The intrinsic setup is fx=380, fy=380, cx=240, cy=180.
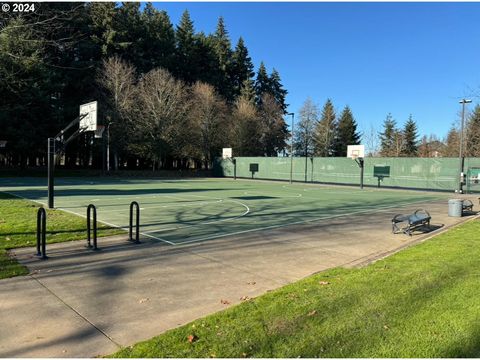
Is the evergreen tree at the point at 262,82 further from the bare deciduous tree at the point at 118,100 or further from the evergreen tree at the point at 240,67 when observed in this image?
the bare deciduous tree at the point at 118,100

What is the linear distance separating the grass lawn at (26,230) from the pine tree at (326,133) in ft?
193

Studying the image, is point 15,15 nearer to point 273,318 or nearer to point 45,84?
point 273,318

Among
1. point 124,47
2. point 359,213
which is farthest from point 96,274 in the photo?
point 124,47

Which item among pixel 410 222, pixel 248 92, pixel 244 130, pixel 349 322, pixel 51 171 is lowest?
pixel 349 322

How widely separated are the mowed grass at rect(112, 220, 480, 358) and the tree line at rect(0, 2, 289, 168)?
120ft

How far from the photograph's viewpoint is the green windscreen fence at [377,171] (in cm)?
2983

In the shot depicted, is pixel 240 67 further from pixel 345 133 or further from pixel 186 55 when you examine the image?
pixel 345 133

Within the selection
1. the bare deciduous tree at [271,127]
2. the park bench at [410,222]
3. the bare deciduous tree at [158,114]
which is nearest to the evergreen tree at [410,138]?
the bare deciduous tree at [271,127]

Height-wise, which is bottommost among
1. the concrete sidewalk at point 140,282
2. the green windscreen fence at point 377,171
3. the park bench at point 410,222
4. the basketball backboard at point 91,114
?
the concrete sidewalk at point 140,282

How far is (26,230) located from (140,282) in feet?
18.0

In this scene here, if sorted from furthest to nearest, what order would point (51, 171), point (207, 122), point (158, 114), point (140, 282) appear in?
point (207, 122) → point (158, 114) → point (51, 171) → point (140, 282)

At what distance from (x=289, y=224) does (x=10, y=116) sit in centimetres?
3892

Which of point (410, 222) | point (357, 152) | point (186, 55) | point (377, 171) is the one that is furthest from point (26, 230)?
point (186, 55)

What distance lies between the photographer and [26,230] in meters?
9.78
